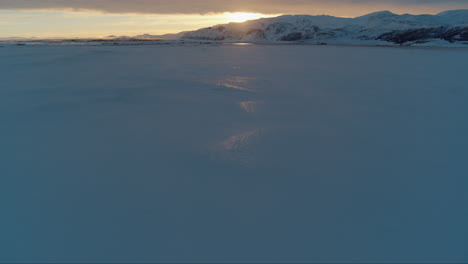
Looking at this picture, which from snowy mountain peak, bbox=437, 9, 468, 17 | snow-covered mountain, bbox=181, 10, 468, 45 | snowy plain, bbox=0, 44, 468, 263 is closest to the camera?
snowy plain, bbox=0, 44, 468, 263

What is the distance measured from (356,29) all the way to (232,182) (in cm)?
8867

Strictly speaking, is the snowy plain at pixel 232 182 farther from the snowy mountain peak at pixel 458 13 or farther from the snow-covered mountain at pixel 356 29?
the snowy mountain peak at pixel 458 13

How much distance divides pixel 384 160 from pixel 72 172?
3.31 meters

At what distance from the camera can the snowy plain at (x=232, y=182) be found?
1.84 m

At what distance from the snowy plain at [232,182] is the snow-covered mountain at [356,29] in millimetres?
53361

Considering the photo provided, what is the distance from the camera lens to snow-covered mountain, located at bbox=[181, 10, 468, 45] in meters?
56.8

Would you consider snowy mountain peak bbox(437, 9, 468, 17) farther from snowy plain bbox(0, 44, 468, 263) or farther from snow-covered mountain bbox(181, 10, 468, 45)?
snowy plain bbox(0, 44, 468, 263)

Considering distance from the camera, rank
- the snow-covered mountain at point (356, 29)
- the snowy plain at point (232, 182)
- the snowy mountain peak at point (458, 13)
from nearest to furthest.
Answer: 1. the snowy plain at point (232, 182)
2. the snow-covered mountain at point (356, 29)
3. the snowy mountain peak at point (458, 13)

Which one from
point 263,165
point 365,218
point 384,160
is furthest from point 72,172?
point 384,160

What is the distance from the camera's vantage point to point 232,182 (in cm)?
252

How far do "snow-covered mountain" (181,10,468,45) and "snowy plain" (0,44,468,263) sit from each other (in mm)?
53361

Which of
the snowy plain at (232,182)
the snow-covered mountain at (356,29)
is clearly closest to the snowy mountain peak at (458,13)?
the snow-covered mountain at (356,29)

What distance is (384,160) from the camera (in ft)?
9.77

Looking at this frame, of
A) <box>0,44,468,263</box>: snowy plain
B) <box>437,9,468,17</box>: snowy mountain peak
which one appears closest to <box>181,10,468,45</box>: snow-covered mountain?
<box>437,9,468,17</box>: snowy mountain peak
